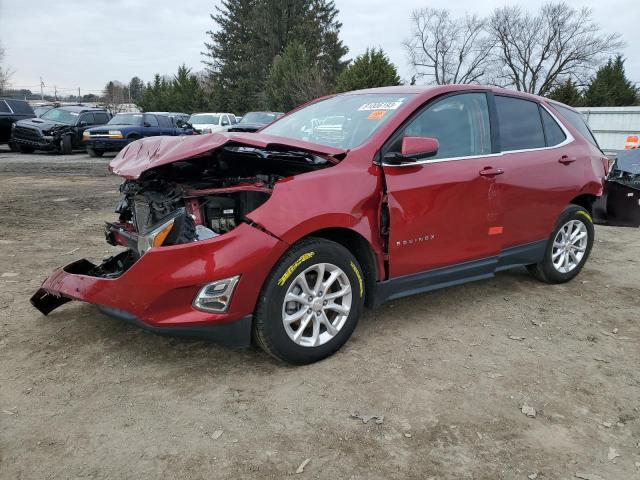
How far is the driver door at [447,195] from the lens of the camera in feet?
11.2

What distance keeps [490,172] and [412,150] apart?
0.92m

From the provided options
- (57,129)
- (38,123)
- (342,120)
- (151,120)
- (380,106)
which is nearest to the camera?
(380,106)

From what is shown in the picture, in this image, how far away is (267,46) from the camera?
45.4m

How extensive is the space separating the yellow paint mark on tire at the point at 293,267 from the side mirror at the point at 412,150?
857 mm

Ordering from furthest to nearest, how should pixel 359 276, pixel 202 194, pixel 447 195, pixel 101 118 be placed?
pixel 101 118, pixel 447 195, pixel 359 276, pixel 202 194

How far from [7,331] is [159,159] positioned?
5.58 feet

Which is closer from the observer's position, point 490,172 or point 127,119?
point 490,172

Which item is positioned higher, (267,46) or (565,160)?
(267,46)

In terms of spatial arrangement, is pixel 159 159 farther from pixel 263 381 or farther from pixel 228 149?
pixel 263 381

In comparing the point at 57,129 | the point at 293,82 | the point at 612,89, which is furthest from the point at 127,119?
the point at 612,89

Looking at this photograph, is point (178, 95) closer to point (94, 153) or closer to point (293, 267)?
point (94, 153)

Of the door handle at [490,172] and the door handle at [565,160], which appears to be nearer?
the door handle at [490,172]

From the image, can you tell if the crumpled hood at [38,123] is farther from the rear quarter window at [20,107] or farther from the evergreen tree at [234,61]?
the evergreen tree at [234,61]

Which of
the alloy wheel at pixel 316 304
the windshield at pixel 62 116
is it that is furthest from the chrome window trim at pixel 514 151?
the windshield at pixel 62 116
